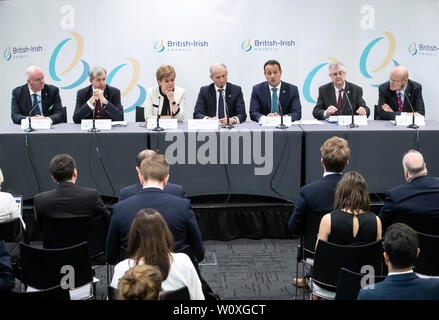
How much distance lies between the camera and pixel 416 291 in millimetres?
2369

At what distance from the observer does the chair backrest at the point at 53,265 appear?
116 inches

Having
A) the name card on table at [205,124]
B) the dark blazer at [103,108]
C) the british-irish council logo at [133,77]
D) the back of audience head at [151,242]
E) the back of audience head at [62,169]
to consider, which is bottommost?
the back of audience head at [151,242]

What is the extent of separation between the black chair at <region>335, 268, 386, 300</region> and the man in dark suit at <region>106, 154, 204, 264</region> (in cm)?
84

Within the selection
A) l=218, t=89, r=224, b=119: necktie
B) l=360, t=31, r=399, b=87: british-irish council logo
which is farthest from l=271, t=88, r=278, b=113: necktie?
l=360, t=31, r=399, b=87: british-irish council logo

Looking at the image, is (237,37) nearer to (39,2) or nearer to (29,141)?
(39,2)

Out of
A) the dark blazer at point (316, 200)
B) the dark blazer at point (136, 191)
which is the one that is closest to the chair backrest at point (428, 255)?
the dark blazer at point (316, 200)

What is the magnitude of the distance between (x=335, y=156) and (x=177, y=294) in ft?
5.45

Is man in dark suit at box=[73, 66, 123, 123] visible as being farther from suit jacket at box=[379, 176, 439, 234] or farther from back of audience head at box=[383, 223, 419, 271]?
back of audience head at box=[383, 223, 419, 271]

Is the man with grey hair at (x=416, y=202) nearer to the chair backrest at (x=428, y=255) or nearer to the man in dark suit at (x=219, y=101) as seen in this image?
the chair backrest at (x=428, y=255)

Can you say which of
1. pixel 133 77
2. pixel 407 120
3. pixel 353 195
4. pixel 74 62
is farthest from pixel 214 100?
pixel 353 195

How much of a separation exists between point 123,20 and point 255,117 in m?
2.62

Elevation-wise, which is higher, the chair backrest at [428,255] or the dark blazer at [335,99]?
the dark blazer at [335,99]

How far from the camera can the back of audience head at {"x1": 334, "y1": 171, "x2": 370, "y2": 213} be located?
311 centimetres

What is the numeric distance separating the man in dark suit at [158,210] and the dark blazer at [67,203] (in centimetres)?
52
